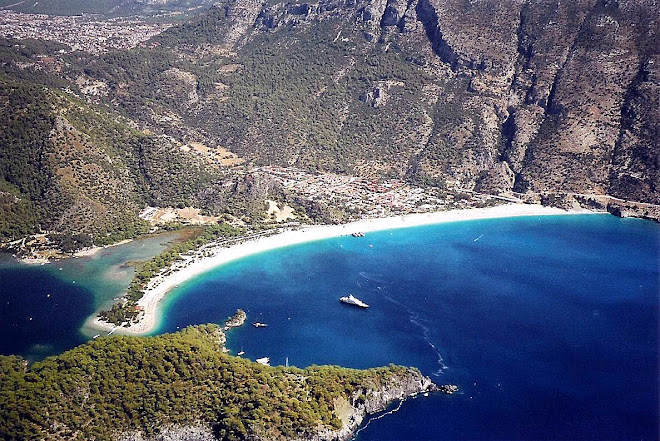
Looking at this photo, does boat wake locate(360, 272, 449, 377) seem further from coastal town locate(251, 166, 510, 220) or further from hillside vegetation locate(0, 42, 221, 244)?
hillside vegetation locate(0, 42, 221, 244)

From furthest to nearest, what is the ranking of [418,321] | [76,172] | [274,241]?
[76,172] → [274,241] → [418,321]

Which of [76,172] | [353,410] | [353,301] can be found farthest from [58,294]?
[353,410]

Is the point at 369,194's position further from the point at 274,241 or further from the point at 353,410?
the point at 353,410

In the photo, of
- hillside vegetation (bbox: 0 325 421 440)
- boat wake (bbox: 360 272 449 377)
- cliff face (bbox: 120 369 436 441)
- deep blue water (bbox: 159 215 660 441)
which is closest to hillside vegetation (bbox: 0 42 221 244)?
deep blue water (bbox: 159 215 660 441)

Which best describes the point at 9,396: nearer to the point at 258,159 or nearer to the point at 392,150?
the point at 258,159

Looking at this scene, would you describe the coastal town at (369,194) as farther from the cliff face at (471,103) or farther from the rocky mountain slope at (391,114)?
the cliff face at (471,103)

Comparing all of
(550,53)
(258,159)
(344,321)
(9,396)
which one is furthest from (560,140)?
(9,396)

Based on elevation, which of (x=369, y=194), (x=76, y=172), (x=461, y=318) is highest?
(x=76, y=172)
